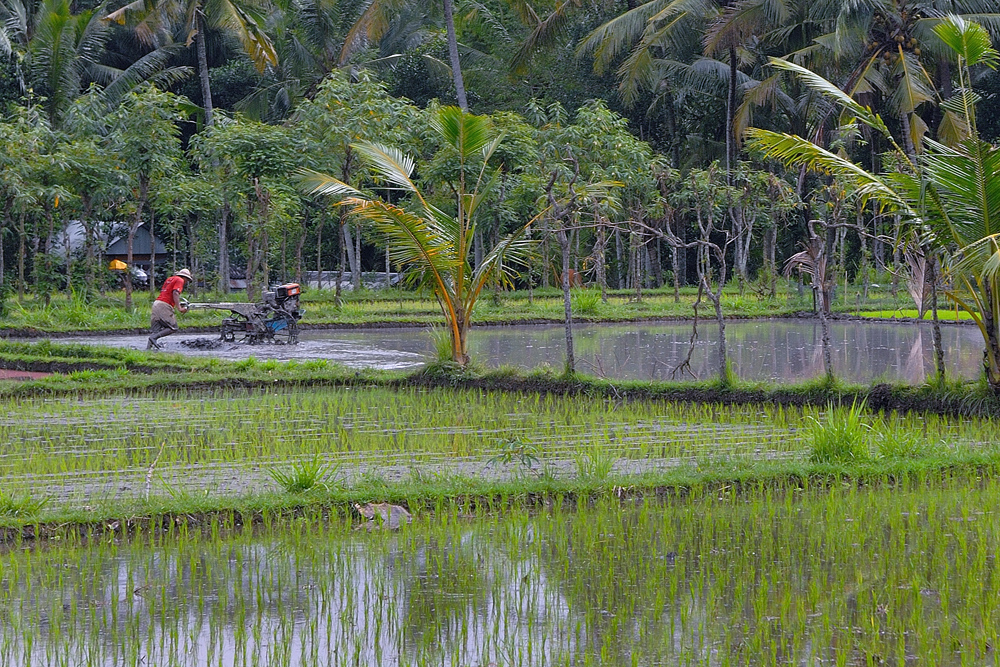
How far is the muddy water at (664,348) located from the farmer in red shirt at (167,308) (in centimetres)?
32

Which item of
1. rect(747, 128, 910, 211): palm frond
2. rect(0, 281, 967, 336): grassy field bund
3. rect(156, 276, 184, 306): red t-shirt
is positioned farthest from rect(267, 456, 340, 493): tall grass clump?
rect(0, 281, 967, 336): grassy field bund

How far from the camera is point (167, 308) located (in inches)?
649

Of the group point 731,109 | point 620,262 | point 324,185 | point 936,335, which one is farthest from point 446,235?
point 620,262

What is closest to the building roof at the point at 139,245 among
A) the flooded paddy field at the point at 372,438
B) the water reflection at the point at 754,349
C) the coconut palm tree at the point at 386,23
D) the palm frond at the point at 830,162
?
the coconut palm tree at the point at 386,23

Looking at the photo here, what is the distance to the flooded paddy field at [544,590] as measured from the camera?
4078 millimetres

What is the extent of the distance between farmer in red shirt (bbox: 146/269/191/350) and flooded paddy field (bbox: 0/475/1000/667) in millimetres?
11168

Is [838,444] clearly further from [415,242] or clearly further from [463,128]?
[463,128]

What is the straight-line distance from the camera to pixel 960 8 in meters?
23.4

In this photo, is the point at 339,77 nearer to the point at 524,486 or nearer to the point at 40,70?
the point at 40,70

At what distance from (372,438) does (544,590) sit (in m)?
3.69

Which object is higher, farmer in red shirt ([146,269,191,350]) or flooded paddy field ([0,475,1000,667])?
farmer in red shirt ([146,269,191,350])

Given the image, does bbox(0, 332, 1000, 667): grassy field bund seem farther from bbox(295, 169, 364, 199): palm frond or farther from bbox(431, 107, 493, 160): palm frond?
bbox(431, 107, 493, 160): palm frond

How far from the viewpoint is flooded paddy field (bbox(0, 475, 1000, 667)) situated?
4.08 meters

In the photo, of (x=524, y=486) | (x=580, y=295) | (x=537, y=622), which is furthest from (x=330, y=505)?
(x=580, y=295)
